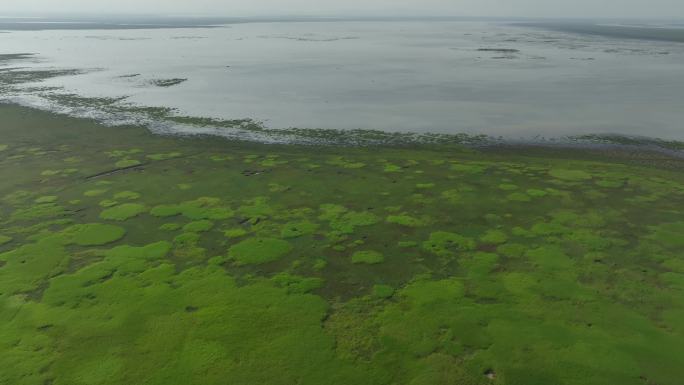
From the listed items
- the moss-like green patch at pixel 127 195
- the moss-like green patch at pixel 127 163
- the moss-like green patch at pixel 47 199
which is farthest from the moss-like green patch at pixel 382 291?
the moss-like green patch at pixel 127 163

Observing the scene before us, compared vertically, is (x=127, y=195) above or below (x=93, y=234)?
above

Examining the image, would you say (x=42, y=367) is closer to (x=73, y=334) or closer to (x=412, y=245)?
(x=73, y=334)

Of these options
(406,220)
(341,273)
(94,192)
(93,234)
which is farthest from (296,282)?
(94,192)

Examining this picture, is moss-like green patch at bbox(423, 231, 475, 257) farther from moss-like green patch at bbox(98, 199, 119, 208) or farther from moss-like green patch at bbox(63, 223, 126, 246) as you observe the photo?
moss-like green patch at bbox(98, 199, 119, 208)

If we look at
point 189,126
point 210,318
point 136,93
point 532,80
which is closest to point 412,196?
point 210,318

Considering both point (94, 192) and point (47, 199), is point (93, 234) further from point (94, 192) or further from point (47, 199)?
point (47, 199)

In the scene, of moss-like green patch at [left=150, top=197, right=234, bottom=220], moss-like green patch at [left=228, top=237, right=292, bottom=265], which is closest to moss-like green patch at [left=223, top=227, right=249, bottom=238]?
moss-like green patch at [left=228, top=237, right=292, bottom=265]
